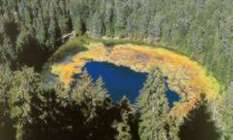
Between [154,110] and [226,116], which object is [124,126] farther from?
[226,116]

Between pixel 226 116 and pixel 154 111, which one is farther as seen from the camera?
pixel 226 116

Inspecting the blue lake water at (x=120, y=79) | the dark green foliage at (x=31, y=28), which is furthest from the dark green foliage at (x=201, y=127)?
the dark green foliage at (x=31, y=28)

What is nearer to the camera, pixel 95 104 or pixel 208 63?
pixel 95 104

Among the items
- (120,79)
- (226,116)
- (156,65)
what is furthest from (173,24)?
(226,116)

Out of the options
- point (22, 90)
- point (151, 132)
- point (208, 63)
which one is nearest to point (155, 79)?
point (151, 132)

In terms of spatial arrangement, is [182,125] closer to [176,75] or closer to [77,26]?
[176,75]

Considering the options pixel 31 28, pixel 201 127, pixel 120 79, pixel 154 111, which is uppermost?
pixel 154 111

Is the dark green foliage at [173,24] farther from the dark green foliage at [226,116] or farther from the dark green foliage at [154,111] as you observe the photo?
the dark green foliage at [154,111]
